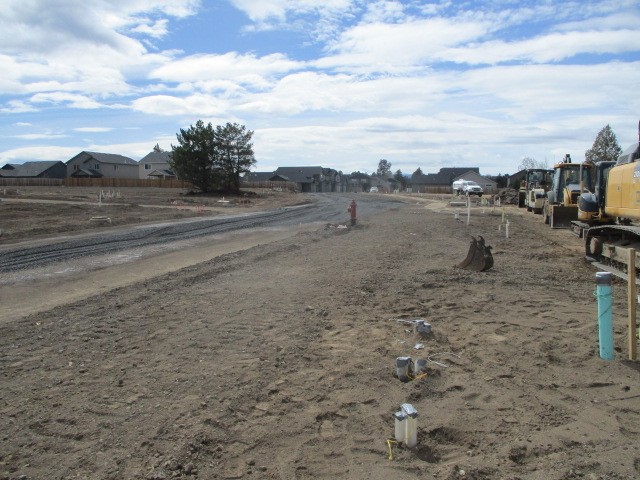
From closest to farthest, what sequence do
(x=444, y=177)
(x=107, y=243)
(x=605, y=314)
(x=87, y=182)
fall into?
1. (x=605, y=314)
2. (x=107, y=243)
3. (x=87, y=182)
4. (x=444, y=177)

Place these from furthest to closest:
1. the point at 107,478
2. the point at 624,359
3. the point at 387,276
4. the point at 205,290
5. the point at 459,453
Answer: the point at 387,276 → the point at 205,290 → the point at 624,359 → the point at 459,453 → the point at 107,478

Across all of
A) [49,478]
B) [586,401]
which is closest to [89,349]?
[49,478]

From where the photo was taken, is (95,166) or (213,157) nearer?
(213,157)

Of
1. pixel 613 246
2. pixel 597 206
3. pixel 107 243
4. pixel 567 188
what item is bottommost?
pixel 107 243

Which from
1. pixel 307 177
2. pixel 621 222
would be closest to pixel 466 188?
pixel 621 222

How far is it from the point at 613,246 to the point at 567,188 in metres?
10.4

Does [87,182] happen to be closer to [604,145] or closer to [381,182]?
[604,145]

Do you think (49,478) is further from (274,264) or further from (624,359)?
(274,264)

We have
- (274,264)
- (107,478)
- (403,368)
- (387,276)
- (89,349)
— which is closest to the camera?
(107,478)

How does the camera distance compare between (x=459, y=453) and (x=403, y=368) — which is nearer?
(x=459, y=453)

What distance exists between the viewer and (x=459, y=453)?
400cm

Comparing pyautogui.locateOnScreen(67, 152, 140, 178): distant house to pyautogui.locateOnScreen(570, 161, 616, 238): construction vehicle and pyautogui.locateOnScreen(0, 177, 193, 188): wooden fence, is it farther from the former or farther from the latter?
pyautogui.locateOnScreen(570, 161, 616, 238): construction vehicle

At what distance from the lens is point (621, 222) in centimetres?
1290

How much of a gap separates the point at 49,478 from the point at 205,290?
6066 mm
